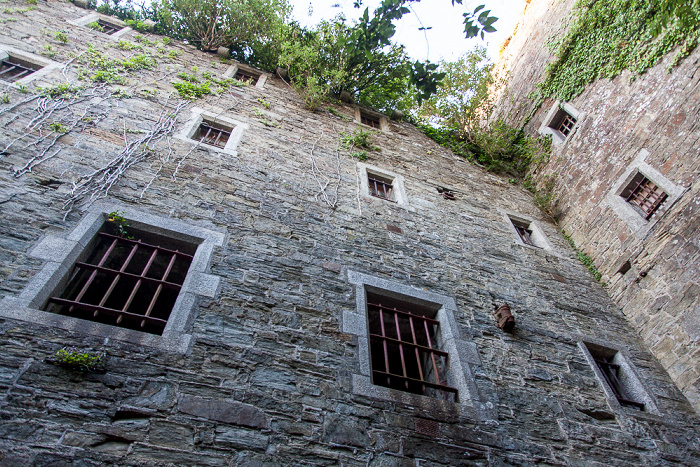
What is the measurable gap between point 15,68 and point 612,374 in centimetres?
912

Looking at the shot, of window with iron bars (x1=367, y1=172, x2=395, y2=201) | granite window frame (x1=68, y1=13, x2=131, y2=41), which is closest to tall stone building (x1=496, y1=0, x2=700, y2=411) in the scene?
window with iron bars (x1=367, y1=172, x2=395, y2=201)

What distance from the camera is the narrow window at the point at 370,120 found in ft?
29.1

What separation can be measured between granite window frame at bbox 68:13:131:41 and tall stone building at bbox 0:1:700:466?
22.4 inches

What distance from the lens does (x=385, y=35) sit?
4.12 m

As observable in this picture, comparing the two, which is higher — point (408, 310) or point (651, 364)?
point (408, 310)

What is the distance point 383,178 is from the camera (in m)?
6.79

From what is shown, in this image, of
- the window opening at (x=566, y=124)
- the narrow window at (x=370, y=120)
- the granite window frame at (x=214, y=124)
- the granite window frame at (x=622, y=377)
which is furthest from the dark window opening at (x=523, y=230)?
the granite window frame at (x=214, y=124)

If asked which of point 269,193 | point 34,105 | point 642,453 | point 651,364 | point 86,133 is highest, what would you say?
point 34,105

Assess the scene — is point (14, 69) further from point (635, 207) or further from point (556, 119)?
point (556, 119)

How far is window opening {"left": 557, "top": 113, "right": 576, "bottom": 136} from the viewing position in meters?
8.34

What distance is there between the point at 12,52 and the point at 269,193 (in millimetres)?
4623

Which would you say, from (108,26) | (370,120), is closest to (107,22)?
(108,26)

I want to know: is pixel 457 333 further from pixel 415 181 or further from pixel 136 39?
pixel 136 39

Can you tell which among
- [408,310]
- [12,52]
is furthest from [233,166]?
[12,52]
